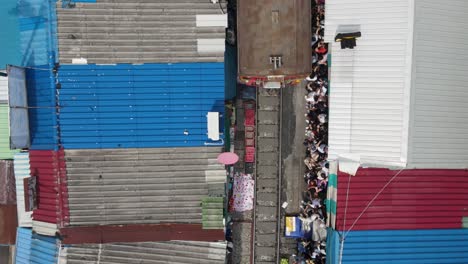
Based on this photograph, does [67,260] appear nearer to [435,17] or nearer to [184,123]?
[184,123]

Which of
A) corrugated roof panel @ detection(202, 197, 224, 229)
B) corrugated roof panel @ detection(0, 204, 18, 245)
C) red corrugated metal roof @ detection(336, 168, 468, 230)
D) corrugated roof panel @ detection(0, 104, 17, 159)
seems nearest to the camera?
corrugated roof panel @ detection(202, 197, 224, 229)

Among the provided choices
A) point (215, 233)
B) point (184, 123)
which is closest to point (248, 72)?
point (184, 123)

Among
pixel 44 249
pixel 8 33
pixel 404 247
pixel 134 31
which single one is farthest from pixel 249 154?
pixel 8 33

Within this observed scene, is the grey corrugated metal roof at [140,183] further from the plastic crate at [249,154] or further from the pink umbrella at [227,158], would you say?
the plastic crate at [249,154]

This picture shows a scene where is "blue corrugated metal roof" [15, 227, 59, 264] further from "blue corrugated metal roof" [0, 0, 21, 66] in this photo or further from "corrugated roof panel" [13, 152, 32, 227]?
"blue corrugated metal roof" [0, 0, 21, 66]

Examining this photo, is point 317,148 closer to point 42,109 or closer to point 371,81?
point 371,81

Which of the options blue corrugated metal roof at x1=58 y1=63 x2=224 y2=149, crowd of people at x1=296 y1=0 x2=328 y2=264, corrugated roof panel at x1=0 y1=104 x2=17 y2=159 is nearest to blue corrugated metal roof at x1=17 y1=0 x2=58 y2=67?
blue corrugated metal roof at x1=58 y1=63 x2=224 y2=149
